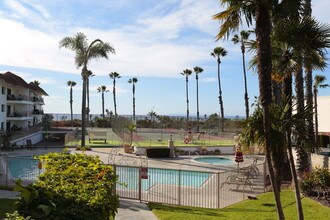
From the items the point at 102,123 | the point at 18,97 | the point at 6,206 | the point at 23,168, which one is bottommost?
the point at 6,206

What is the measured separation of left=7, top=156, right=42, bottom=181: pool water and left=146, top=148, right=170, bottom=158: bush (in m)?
12.9

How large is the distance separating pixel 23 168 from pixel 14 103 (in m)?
34.4

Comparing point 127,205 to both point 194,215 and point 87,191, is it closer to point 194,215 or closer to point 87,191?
point 194,215

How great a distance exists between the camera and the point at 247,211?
11.8 meters

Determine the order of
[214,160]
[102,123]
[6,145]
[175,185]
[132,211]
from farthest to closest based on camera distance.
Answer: [102,123], [6,145], [214,160], [175,185], [132,211]

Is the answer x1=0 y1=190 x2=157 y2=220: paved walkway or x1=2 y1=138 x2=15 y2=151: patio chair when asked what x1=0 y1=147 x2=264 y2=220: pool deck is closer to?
x1=0 y1=190 x2=157 y2=220: paved walkway

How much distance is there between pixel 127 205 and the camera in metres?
12.5

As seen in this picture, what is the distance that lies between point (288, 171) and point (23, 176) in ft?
40.9

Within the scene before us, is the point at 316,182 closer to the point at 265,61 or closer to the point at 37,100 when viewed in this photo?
the point at 265,61

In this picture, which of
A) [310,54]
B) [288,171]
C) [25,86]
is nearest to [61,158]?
[310,54]

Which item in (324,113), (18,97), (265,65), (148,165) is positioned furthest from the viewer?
(18,97)

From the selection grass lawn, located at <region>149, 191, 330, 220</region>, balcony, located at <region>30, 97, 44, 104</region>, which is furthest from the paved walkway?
balcony, located at <region>30, 97, 44, 104</region>

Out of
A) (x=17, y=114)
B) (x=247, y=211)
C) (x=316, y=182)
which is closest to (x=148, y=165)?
(x=316, y=182)

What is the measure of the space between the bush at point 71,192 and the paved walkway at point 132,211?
4.17 metres
